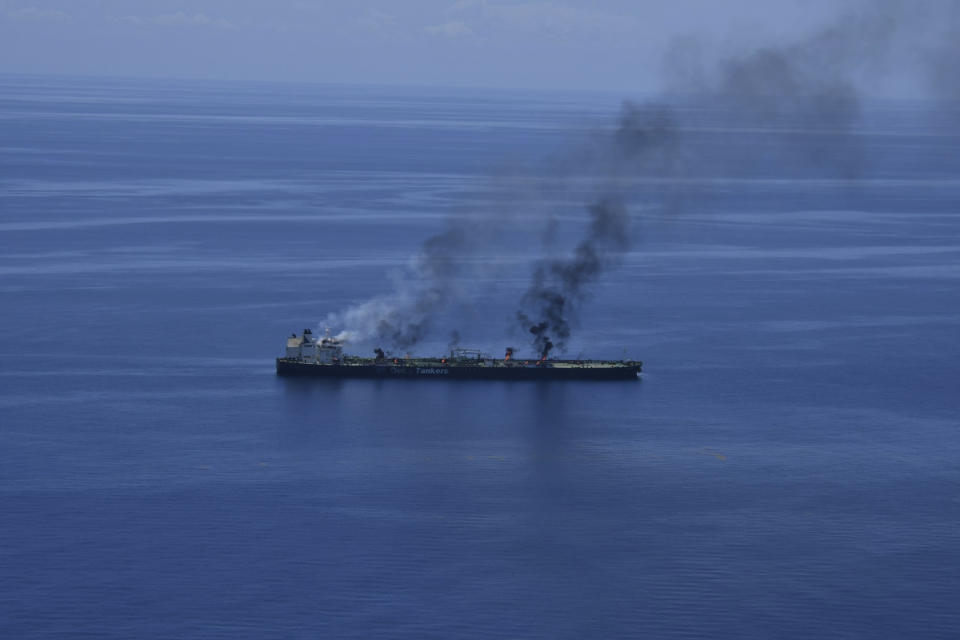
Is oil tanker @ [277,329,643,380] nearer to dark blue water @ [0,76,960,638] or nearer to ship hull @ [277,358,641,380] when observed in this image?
ship hull @ [277,358,641,380]

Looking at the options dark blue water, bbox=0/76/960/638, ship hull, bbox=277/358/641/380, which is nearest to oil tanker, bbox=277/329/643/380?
ship hull, bbox=277/358/641/380

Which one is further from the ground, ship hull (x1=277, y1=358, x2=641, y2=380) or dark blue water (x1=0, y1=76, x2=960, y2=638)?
ship hull (x1=277, y1=358, x2=641, y2=380)

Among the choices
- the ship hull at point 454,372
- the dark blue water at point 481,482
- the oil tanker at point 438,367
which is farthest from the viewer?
the ship hull at point 454,372

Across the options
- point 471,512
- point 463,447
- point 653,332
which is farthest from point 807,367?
point 471,512

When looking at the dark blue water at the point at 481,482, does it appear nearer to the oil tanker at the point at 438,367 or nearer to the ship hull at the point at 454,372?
the ship hull at the point at 454,372

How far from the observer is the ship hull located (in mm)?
138250

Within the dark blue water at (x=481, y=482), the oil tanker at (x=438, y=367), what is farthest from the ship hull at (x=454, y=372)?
the dark blue water at (x=481, y=482)

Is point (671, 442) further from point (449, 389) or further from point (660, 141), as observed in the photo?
point (660, 141)

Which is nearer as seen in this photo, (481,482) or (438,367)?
(481,482)

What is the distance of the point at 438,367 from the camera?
140 meters

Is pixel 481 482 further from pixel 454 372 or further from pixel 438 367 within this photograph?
pixel 438 367

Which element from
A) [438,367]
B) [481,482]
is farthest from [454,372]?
[481,482]

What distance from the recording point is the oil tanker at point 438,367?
13800cm

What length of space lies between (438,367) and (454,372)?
5.33 feet
